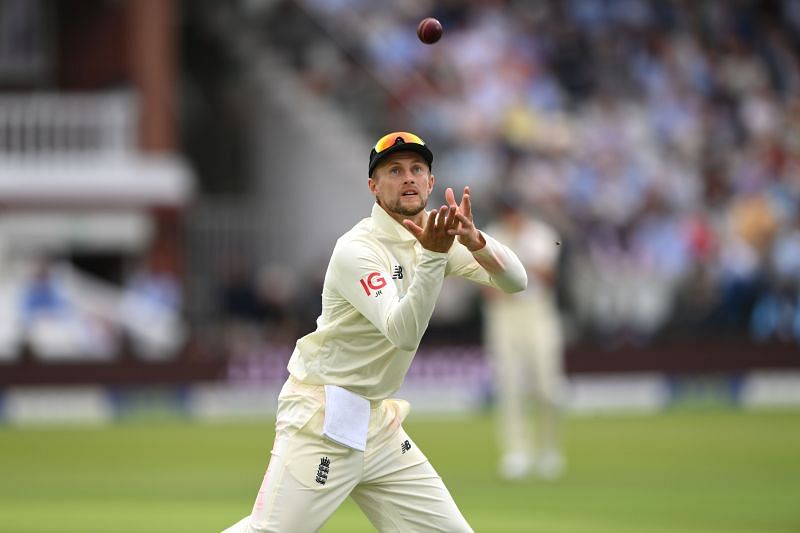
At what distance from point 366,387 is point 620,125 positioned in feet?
61.4

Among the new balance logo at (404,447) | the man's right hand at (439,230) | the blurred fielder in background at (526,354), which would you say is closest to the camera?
the man's right hand at (439,230)

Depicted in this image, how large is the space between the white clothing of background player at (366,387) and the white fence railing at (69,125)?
18.1m

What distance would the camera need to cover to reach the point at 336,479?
598 cm

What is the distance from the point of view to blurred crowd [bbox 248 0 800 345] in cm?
2059

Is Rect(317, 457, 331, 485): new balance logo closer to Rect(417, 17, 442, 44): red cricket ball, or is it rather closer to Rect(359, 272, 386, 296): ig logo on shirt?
Rect(359, 272, 386, 296): ig logo on shirt

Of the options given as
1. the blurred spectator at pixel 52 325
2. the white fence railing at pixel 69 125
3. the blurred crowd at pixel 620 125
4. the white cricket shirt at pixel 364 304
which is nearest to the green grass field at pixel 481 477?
the blurred spectator at pixel 52 325

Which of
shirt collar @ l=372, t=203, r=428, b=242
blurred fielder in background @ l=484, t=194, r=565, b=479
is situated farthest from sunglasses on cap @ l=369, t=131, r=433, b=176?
blurred fielder in background @ l=484, t=194, r=565, b=479

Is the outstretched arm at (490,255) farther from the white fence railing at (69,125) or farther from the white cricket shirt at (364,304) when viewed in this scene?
the white fence railing at (69,125)

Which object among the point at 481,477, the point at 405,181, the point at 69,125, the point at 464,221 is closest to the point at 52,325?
the point at 69,125

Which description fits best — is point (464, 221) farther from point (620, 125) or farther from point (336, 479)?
point (620, 125)

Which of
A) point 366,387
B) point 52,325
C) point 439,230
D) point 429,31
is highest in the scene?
point 52,325

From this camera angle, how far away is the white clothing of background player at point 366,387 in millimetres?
5902

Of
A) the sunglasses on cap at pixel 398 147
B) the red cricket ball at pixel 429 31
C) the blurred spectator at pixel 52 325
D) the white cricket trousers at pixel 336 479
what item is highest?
the blurred spectator at pixel 52 325

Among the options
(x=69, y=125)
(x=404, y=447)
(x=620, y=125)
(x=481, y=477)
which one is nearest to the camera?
(x=404, y=447)
